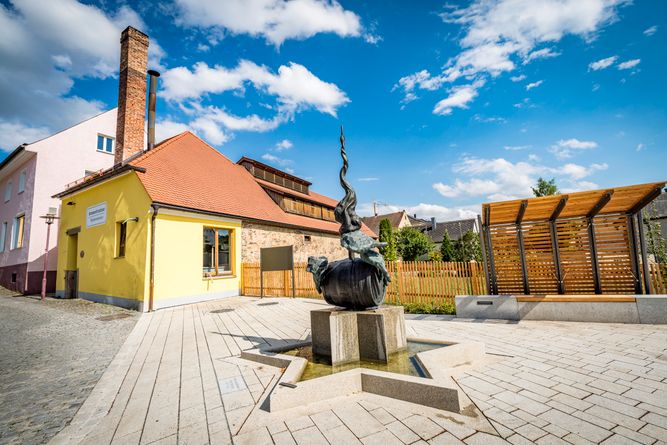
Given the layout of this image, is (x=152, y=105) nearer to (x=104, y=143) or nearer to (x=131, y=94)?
(x=131, y=94)

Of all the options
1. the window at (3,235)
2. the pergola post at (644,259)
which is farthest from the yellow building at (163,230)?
the pergola post at (644,259)

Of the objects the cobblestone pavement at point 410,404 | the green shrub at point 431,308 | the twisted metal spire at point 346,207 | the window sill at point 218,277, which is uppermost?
the twisted metal spire at point 346,207

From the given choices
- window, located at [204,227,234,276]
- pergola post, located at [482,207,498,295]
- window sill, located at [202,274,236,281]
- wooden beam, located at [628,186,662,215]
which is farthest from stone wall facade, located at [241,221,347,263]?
wooden beam, located at [628,186,662,215]

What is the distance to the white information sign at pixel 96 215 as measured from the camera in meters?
12.7

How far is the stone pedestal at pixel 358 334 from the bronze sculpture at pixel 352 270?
0.78 ft

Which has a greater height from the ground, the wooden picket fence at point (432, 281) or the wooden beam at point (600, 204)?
the wooden beam at point (600, 204)

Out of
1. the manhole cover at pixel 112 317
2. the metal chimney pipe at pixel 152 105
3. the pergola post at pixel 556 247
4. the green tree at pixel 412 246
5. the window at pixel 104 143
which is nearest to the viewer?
the pergola post at pixel 556 247

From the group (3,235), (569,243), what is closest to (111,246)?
(3,235)

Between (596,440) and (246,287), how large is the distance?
1316 centimetres

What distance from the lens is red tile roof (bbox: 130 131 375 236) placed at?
478 inches

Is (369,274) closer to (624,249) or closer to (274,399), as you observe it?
(274,399)

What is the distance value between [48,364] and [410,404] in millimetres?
5806

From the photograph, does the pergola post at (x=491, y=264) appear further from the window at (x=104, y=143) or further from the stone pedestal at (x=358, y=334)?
the window at (x=104, y=143)

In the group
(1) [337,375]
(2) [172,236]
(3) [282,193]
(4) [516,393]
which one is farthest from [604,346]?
(3) [282,193]
